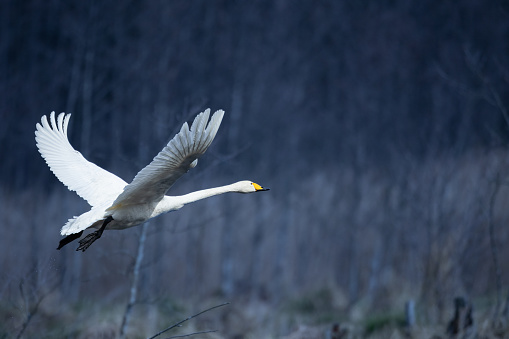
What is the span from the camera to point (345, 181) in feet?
79.3

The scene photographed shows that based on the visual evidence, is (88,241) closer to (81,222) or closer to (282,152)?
(81,222)

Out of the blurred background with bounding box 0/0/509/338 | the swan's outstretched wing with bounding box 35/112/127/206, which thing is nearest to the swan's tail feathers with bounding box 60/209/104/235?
the swan's outstretched wing with bounding box 35/112/127/206

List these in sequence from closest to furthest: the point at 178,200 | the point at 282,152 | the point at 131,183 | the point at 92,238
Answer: the point at 131,183
the point at 92,238
the point at 178,200
the point at 282,152

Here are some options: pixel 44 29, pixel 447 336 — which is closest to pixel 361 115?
pixel 44 29

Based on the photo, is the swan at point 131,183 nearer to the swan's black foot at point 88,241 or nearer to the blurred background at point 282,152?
the swan's black foot at point 88,241

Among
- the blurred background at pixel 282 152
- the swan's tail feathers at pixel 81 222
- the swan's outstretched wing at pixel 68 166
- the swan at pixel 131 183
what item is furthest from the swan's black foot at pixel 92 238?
the blurred background at pixel 282 152

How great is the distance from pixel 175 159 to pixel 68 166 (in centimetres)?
251

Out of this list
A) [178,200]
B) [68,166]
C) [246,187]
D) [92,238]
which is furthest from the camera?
[68,166]

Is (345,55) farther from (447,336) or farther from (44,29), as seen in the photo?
(447,336)

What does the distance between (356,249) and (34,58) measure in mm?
11990

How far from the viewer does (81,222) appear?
680 cm

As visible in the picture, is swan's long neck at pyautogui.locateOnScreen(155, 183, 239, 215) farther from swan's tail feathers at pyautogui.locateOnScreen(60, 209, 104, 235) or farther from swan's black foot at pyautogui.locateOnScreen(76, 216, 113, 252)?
swan's tail feathers at pyautogui.locateOnScreen(60, 209, 104, 235)

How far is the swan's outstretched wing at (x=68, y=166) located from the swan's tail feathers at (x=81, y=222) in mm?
990

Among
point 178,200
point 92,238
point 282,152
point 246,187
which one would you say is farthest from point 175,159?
point 282,152
